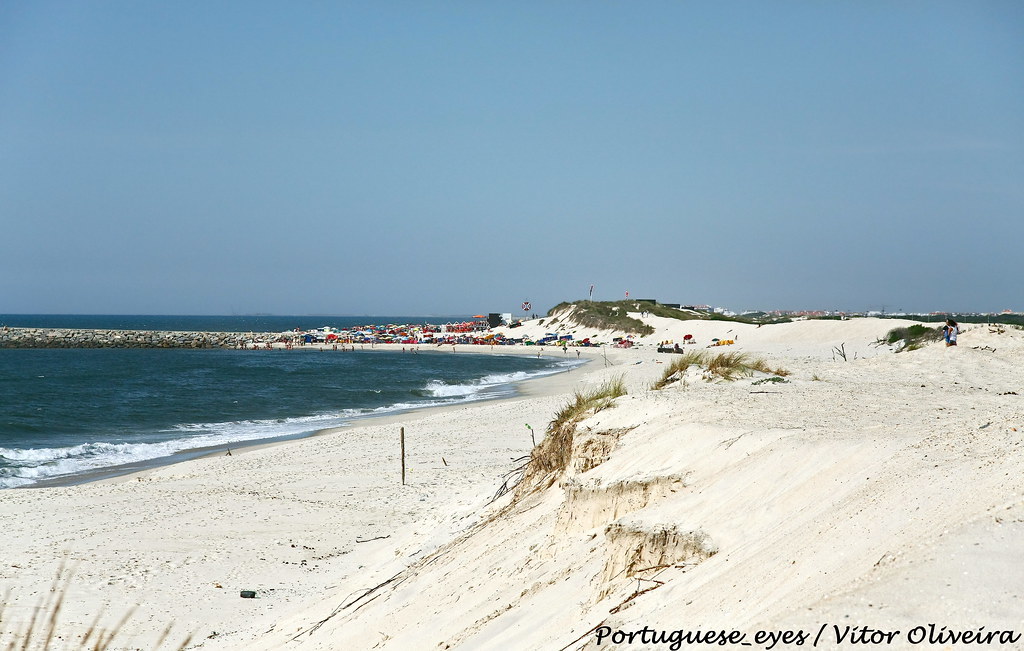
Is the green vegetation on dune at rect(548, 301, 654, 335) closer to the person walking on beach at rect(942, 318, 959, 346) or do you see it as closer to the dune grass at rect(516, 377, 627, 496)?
the person walking on beach at rect(942, 318, 959, 346)

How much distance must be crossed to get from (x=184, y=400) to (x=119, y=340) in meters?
67.5

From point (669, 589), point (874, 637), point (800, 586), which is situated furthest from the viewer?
point (669, 589)

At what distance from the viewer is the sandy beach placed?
3471mm

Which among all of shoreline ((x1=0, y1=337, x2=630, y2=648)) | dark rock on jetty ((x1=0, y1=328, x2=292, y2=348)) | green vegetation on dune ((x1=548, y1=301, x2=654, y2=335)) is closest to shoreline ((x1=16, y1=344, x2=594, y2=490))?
shoreline ((x1=0, y1=337, x2=630, y2=648))

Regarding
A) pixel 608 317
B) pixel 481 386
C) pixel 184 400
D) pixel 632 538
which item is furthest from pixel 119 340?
pixel 632 538

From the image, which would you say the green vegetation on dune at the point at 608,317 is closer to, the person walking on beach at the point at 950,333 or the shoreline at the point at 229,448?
the shoreline at the point at 229,448

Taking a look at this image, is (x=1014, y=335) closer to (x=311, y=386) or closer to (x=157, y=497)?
(x=157, y=497)

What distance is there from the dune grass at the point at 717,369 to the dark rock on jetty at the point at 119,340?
87275 millimetres

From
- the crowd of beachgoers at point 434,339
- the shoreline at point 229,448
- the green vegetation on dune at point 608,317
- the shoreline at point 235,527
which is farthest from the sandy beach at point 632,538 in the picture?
the crowd of beachgoers at point 434,339

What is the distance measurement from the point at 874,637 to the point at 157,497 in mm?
13800

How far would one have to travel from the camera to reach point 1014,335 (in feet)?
67.6

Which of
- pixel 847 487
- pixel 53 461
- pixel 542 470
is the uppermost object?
pixel 847 487

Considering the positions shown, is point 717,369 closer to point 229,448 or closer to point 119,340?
point 229,448

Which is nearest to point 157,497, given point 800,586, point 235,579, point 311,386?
point 235,579
